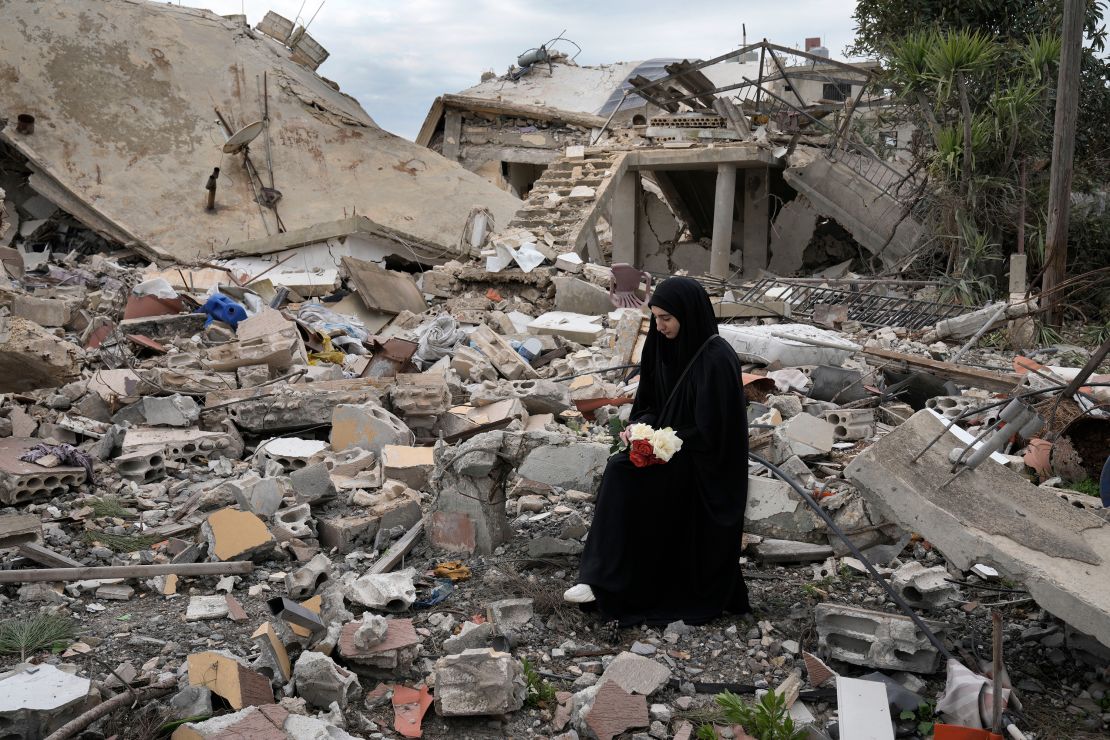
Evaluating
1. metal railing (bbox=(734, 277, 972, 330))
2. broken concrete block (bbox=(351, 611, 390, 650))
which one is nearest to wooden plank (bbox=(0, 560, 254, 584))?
broken concrete block (bbox=(351, 611, 390, 650))

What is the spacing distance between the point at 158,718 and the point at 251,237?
12260mm

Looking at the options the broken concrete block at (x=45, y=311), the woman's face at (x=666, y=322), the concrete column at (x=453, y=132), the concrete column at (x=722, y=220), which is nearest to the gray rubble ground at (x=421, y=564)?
the woman's face at (x=666, y=322)

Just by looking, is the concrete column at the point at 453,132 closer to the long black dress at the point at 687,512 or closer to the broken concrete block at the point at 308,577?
the broken concrete block at the point at 308,577

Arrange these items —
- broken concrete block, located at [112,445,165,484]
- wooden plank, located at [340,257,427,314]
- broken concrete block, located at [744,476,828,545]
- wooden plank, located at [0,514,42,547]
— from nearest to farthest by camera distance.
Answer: broken concrete block, located at [744,476,828,545] → wooden plank, located at [0,514,42,547] → broken concrete block, located at [112,445,165,484] → wooden plank, located at [340,257,427,314]

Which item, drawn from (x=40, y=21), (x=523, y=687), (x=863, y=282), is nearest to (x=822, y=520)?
(x=523, y=687)

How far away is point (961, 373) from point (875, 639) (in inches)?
172

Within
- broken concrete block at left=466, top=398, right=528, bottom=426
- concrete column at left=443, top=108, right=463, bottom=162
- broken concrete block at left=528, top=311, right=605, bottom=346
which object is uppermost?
concrete column at left=443, top=108, right=463, bottom=162

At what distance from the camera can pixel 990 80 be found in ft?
41.3

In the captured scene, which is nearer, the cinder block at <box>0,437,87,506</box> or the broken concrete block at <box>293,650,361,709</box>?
the broken concrete block at <box>293,650,361,709</box>

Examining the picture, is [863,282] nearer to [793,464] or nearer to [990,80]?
[990,80]

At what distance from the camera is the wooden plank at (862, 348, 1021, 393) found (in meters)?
7.20

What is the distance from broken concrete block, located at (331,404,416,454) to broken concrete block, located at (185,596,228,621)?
257cm

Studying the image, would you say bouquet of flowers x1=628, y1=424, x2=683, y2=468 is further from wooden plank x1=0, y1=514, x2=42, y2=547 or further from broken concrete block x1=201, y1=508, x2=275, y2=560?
wooden plank x1=0, y1=514, x2=42, y2=547

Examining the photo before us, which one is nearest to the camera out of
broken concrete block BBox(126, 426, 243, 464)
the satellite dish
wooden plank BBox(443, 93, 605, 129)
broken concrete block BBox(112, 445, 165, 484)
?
broken concrete block BBox(112, 445, 165, 484)
